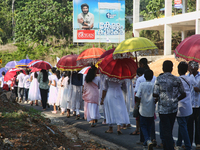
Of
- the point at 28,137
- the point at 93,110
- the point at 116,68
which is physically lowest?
the point at 93,110

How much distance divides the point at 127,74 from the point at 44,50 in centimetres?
3571

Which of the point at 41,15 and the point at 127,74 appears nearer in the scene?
the point at 127,74

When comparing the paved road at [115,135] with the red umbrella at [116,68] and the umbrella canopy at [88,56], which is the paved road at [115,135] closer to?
the red umbrella at [116,68]

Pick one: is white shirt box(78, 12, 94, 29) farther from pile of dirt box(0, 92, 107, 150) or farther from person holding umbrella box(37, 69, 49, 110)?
pile of dirt box(0, 92, 107, 150)

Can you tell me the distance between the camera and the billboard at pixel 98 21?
35.4 metres

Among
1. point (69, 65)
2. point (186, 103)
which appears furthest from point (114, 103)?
A: point (69, 65)

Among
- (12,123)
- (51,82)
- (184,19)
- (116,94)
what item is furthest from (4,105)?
(184,19)

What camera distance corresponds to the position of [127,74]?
25.3 ft

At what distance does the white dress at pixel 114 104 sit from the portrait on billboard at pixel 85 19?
28.2m

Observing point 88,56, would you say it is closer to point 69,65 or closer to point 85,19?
point 69,65

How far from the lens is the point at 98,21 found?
36.4 m

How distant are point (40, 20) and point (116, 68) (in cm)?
3780

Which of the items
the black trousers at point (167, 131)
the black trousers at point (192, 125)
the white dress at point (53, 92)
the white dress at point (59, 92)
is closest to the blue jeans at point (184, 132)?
the black trousers at point (192, 125)

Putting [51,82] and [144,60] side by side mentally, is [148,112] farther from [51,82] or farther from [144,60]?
[51,82]
